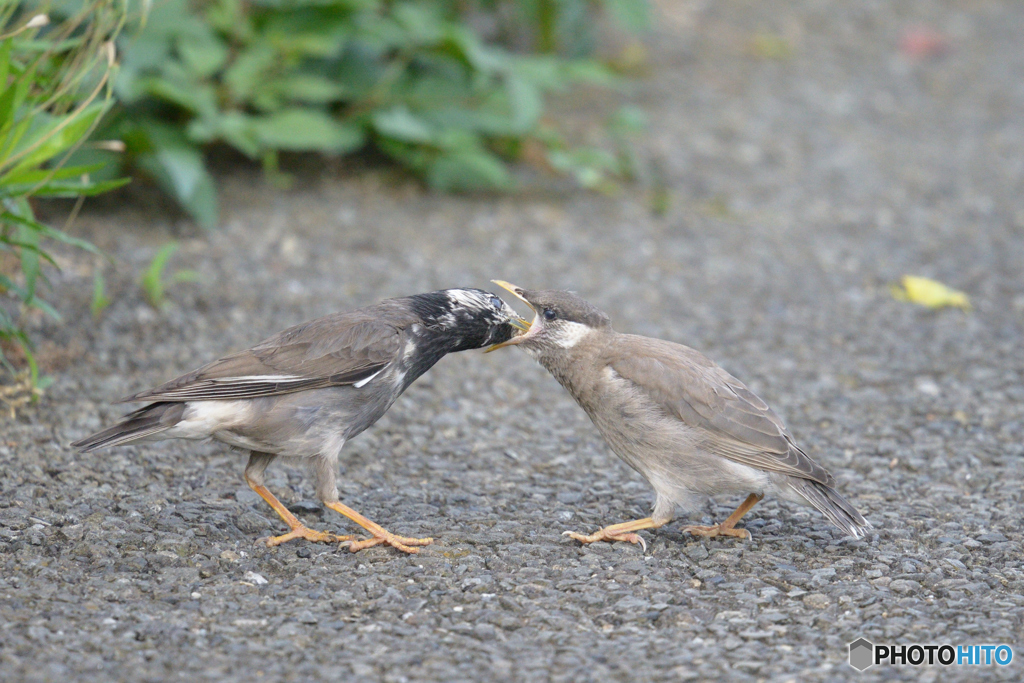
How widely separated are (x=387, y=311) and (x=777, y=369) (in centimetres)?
281

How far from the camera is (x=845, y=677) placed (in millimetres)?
3414

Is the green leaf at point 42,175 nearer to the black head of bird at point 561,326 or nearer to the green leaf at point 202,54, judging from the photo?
the black head of bird at point 561,326

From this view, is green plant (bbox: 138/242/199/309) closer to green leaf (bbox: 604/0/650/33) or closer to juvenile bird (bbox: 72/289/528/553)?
juvenile bird (bbox: 72/289/528/553)

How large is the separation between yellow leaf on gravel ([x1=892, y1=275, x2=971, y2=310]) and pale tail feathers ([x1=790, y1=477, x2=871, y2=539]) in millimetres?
3484

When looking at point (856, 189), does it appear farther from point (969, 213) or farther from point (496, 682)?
point (496, 682)

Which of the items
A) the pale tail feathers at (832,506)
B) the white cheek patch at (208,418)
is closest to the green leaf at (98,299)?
the white cheek patch at (208,418)

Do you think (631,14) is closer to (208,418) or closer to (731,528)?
(731,528)

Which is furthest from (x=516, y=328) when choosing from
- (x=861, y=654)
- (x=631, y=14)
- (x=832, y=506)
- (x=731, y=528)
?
(x=631, y=14)

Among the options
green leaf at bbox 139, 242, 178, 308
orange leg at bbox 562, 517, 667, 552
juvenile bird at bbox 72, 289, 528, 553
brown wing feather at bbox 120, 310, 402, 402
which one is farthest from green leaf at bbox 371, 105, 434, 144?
orange leg at bbox 562, 517, 667, 552

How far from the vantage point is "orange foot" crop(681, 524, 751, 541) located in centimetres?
453

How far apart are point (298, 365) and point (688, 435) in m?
1.68

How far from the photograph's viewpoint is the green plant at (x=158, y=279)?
6.21m

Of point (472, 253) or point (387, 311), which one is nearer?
point (387, 311)

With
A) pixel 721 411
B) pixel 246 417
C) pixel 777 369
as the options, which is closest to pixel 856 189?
pixel 777 369
